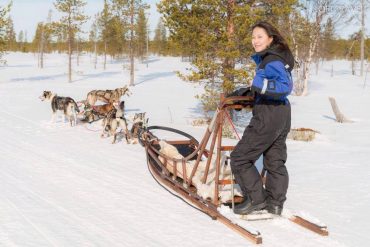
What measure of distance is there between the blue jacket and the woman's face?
0.12m

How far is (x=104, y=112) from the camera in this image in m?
10.9

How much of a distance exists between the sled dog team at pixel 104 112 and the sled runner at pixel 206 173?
173 cm

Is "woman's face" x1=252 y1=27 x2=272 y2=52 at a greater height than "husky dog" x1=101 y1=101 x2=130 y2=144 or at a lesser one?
greater

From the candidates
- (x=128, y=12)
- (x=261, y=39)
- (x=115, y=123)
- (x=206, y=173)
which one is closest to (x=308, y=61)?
(x=128, y=12)

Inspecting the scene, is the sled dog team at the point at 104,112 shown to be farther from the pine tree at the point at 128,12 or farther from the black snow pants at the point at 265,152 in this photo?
the pine tree at the point at 128,12

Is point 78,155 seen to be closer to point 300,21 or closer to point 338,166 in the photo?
point 338,166

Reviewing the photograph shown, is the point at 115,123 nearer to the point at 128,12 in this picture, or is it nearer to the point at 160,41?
the point at 128,12

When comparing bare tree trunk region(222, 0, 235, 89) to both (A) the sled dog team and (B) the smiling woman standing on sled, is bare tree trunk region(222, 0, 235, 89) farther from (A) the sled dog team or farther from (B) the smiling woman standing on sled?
(B) the smiling woman standing on sled

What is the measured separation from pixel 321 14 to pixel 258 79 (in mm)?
22530

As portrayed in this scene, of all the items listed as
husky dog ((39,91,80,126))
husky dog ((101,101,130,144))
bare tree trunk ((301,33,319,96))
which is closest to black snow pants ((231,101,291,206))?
husky dog ((101,101,130,144))

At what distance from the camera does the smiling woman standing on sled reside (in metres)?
3.86

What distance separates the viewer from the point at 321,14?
957 inches

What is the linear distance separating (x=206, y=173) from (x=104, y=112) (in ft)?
22.2

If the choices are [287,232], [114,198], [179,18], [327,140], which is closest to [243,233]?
[287,232]
